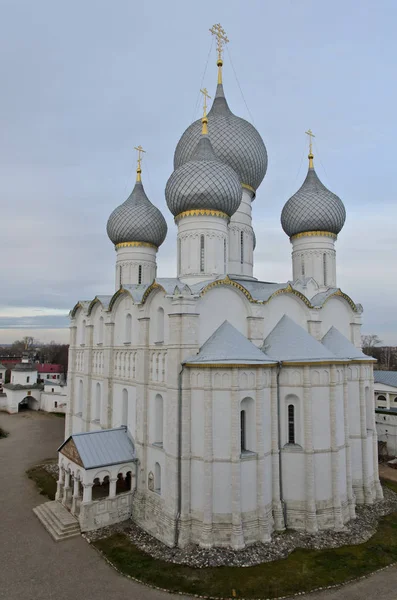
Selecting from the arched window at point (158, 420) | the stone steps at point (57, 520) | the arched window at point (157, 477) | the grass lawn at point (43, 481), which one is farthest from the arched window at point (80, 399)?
the arched window at point (157, 477)

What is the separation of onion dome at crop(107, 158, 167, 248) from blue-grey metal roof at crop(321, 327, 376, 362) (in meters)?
8.82

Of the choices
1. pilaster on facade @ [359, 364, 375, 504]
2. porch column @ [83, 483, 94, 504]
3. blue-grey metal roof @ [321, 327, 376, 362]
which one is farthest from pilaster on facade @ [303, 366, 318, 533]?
porch column @ [83, 483, 94, 504]

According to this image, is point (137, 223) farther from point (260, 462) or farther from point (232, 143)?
point (260, 462)

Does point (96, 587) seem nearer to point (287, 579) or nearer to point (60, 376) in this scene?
point (287, 579)

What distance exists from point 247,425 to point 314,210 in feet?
32.8

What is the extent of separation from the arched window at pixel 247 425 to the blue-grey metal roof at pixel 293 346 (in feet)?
5.62

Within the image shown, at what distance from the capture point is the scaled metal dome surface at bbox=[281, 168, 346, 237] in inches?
682

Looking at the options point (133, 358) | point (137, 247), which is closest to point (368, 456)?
point (133, 358)

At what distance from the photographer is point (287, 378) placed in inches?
479

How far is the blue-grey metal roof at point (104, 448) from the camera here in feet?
40.8

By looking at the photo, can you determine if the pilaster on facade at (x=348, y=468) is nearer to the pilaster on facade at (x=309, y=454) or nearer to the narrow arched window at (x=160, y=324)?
the pilaster on facade at (x=309, y=454)

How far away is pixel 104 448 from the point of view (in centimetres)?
1305

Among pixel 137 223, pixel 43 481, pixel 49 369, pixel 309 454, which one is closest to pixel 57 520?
pixel 43 481

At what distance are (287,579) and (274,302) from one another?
25.2 ft
